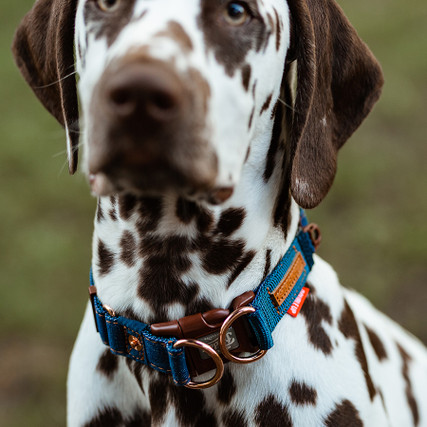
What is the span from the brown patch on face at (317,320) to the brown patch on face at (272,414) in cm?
25

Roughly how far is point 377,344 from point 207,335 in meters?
1.13

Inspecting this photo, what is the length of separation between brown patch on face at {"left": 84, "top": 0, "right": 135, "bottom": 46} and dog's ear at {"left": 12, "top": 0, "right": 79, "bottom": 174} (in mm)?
280

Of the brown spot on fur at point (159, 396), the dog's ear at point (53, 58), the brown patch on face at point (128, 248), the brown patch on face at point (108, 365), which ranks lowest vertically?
the brown patch on face at point (108, 365)

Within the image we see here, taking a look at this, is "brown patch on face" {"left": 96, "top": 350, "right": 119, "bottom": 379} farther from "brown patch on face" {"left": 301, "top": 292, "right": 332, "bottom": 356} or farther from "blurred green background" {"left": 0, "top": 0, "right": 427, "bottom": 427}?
"blurred green background" {"left": 0, "top": 0, "right": 427, "bottom": 427}

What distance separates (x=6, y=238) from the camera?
5812 millimetres

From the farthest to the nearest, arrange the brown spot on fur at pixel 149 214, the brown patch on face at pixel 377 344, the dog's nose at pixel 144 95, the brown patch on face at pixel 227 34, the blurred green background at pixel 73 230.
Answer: the blurred green background at pixel 73 230
the brown patch on face at pixel 377 344
the brown spot on fur at pixel 149 214
the brown patch on face at pixel 227 34
the dog's nose at pixel 144 95

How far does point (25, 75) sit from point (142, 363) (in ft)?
4.39

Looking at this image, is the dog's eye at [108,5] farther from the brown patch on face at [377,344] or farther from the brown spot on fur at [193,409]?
the brown patch on face at [377,344]

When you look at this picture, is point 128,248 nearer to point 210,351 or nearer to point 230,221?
point 230,221

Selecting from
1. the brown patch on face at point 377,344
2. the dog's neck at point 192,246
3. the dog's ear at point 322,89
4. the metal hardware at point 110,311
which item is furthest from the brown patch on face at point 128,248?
the brown patch on face at point 377,344

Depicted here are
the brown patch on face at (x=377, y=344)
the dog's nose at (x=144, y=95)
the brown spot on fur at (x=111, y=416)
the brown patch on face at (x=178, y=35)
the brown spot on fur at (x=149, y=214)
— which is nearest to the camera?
the dog's nose at (x=144, y=95)

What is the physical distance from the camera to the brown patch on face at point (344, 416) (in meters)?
2.46

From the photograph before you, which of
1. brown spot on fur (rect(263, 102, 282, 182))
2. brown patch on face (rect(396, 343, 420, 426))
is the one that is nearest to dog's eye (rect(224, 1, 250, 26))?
brown spot on fur (rect(263, 102, 282, 182))

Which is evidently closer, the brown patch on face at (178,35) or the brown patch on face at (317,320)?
the brown patch on face at (178,35)
